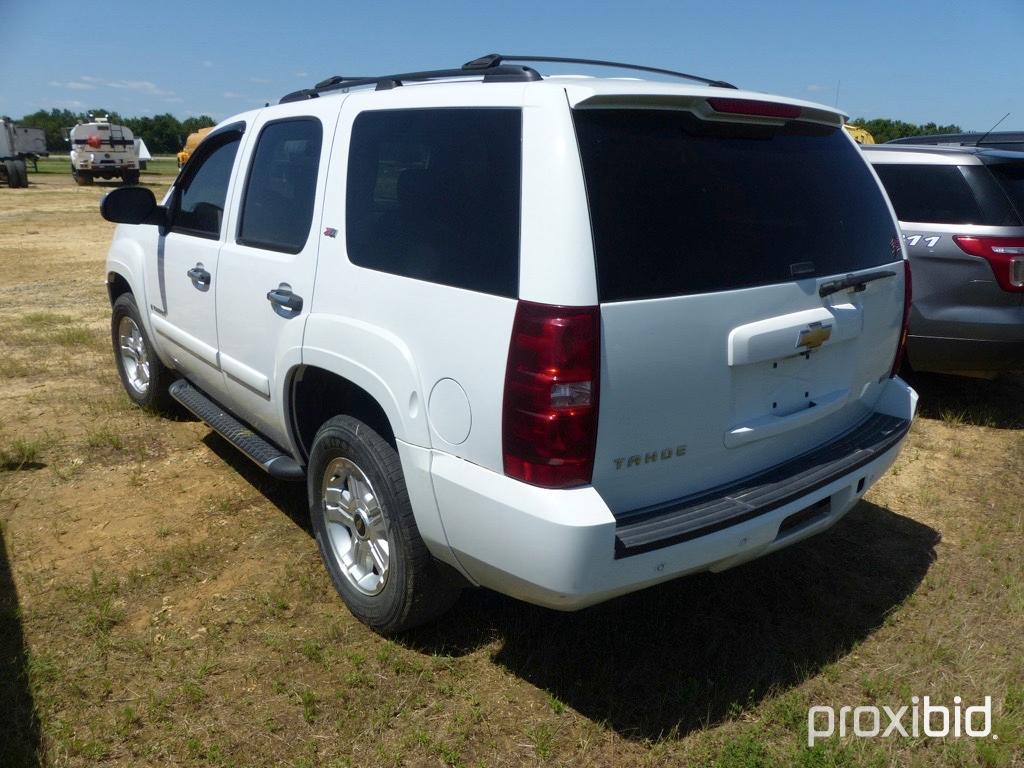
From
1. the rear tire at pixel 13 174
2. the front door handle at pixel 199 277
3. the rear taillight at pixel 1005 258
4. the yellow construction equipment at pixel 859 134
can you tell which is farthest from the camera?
the rear tire at pixel 13 174

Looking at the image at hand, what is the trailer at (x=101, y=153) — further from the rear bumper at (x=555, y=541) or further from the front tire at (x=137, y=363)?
the rear bumper at (x=555, y=541)

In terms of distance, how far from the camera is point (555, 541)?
2391 millimetres

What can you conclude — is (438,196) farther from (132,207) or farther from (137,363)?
(137,363)

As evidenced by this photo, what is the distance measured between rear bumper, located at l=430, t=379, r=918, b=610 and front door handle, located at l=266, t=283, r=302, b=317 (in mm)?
1093

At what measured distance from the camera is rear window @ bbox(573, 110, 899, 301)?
2.50 meters

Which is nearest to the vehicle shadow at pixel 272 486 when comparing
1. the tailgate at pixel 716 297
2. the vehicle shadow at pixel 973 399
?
the tailgate at pixel 716 297

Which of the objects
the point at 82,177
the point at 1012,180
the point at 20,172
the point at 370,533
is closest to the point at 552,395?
the point at 370,533

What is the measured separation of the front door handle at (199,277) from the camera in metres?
4.18

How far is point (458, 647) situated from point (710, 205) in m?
1.88

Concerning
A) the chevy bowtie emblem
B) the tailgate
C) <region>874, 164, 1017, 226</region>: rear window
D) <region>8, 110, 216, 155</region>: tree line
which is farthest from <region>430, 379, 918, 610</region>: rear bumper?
<region>8, 110, 216, 155</region>: tree line

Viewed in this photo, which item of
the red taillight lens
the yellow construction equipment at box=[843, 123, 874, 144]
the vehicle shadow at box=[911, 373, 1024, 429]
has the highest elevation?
the yellow construction equipment at box=[843, 123, 874, 144]

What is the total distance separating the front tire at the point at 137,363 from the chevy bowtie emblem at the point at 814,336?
402 centimetres

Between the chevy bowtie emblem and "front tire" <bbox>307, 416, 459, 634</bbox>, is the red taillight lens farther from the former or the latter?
the chevy bowtie emblem

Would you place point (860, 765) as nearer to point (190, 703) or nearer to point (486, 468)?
point (486, 468)
